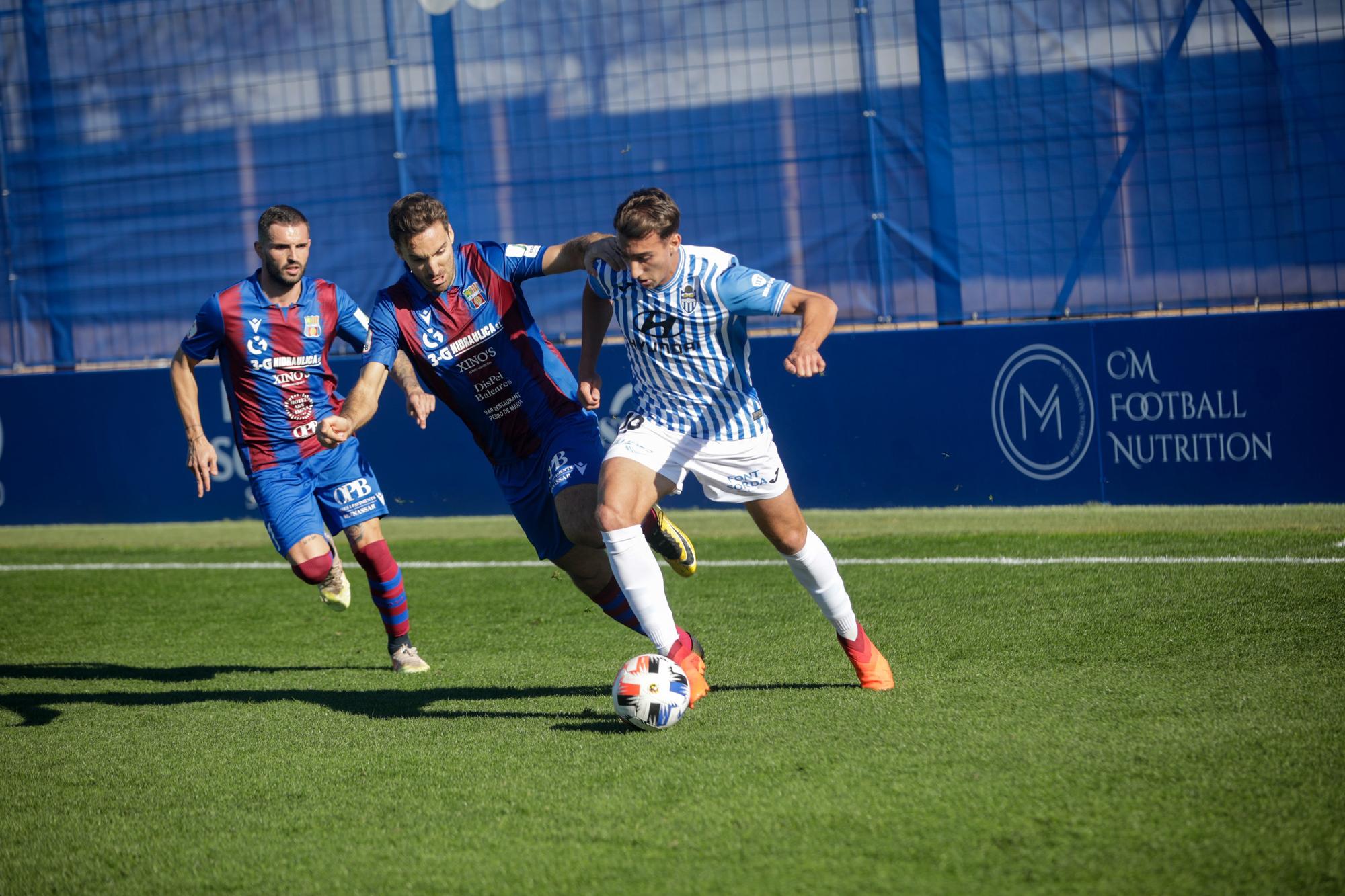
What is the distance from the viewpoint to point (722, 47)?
1054cm

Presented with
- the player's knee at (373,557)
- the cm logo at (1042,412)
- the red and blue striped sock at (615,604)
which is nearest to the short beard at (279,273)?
the player's knee at (373,557)

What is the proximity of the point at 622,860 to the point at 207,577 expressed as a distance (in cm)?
633

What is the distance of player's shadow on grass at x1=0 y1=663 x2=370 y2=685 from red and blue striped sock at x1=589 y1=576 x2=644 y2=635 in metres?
1.24

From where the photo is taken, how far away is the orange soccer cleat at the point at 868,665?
16.0 ft

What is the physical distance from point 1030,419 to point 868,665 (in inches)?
184

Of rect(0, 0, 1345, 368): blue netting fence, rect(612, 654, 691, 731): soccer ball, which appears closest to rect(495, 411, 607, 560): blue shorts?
rect(612, 654, 691, 731): soccer ball

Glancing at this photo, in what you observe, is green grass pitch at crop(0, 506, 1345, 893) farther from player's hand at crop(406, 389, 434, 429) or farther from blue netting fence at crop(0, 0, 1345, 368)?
blue netting fence at crop(0, 0, 1345, 368)

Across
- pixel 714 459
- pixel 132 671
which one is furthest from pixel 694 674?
pixel 132 671

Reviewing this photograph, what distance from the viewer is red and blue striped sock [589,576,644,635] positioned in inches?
223

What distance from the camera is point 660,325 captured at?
4805 mm

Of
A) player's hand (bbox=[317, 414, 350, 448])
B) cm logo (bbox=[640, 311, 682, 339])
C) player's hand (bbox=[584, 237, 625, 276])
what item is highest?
player's hand (bbox=[584, 237, 625, 276])

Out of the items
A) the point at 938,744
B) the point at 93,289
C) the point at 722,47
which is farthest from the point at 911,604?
the point at 93,289

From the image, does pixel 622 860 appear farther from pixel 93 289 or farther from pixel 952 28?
pixel 93 289

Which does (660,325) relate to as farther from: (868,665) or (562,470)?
(868,665)
